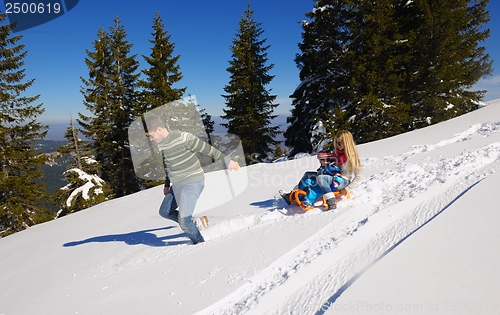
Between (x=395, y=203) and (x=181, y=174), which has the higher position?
(x=181, y=174)

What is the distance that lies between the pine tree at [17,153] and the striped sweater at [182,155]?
13.1 m

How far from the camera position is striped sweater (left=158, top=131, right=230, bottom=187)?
3445 mm

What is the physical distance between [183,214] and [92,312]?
1.30 meters

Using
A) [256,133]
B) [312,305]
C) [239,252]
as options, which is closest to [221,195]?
[239,252]

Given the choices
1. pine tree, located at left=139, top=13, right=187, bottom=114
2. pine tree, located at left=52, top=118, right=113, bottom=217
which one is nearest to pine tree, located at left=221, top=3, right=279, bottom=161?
pine tree, located at left=139, top=13, right=187, bottom=114

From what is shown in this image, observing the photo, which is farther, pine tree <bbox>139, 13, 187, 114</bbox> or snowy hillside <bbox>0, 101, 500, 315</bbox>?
pine tree <bbox>139, 13, 187, 114</bbox>

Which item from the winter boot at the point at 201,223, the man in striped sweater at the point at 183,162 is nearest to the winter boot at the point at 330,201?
the man in striped sweater at the point at 183,162

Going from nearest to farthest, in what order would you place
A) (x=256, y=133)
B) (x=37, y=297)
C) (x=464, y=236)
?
(x=464, y=236), (x=37, y=297), (x=256, y=133)

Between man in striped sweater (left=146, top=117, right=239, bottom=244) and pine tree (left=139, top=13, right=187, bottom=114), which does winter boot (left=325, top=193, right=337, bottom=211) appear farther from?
pine tree (left=139, top=13, right=187, bottom=114)

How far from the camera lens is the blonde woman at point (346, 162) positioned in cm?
Result: 403

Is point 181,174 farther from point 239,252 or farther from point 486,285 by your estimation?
point 486,285

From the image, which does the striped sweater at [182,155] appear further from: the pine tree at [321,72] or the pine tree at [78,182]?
the pine tree at [78,182]

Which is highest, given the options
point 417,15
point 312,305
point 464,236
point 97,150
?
point 417,15

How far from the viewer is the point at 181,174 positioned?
3.47m
